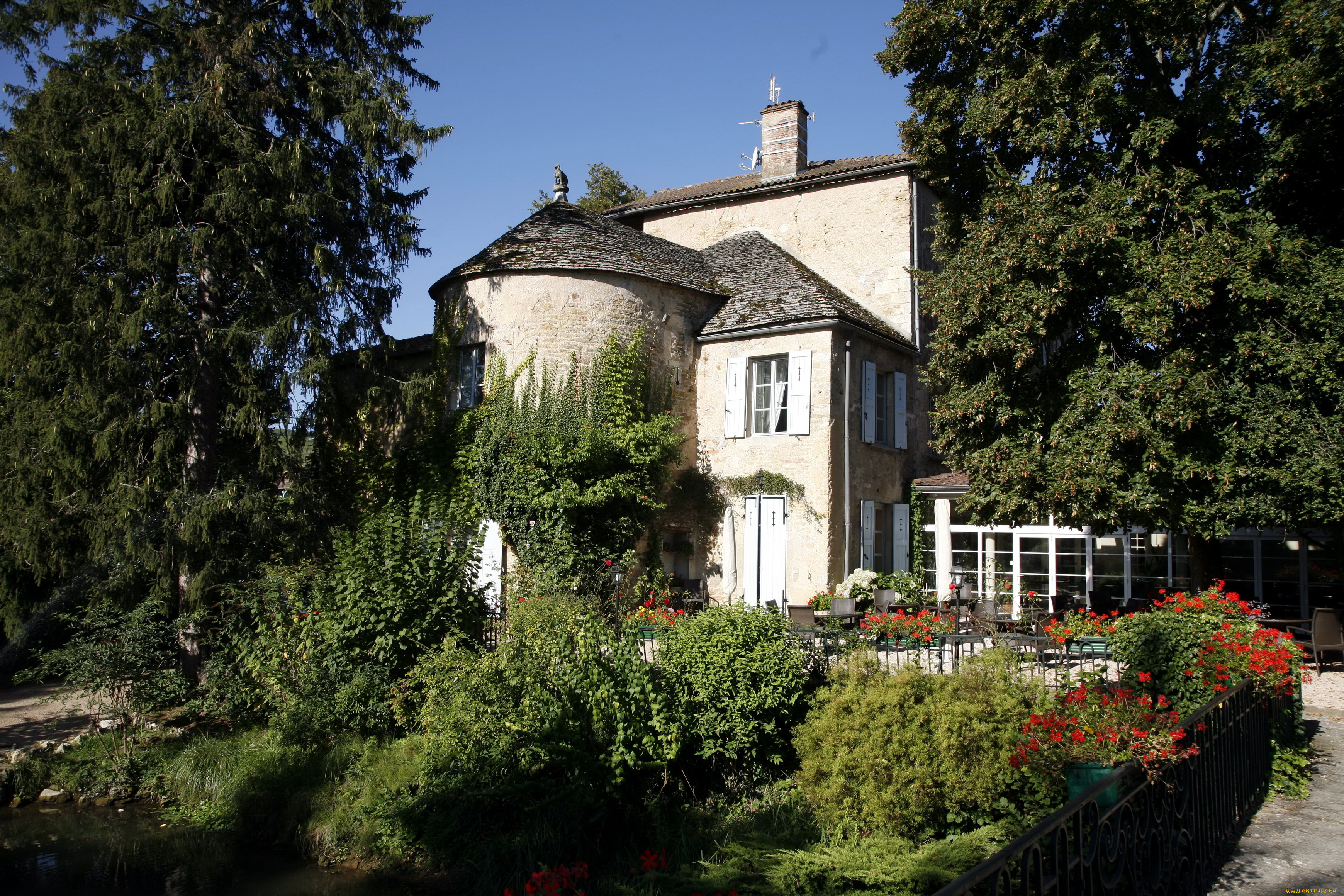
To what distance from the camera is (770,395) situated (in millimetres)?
16219

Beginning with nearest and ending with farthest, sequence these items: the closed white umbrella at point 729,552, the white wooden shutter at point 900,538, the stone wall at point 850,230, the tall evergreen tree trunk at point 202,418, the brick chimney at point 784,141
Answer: the tall evergreen tree trunk at point 202,418 < the closed white umbrella at point 729,552 < the white wooden shutter at point 900,538 < the stone wall at point 850,230 < the brick chimney at point 784,141

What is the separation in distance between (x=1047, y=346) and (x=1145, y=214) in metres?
2.39

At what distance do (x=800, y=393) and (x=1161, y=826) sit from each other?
11503 mm

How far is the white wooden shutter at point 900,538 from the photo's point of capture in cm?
1688

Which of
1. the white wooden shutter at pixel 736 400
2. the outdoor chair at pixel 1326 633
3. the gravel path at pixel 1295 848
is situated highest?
the white wooden shutter at pixel 736 400

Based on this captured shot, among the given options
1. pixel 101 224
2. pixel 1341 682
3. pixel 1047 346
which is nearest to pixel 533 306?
pixel 101 224

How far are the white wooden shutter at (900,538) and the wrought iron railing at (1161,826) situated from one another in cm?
979

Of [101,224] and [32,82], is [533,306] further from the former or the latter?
[32,82]

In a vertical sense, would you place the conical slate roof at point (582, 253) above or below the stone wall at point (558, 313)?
above

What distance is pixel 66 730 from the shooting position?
11.0 meters

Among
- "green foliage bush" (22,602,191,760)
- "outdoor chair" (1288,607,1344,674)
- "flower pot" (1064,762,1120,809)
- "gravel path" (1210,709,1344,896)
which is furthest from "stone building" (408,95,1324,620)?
"flower pot" (1064,762,1120,809)

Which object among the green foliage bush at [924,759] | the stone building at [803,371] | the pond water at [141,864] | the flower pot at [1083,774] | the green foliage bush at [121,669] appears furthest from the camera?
the stone building at [803,371]

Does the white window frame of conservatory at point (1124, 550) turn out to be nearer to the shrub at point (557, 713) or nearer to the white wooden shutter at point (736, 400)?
the white wooden shutter at point (736, 400)

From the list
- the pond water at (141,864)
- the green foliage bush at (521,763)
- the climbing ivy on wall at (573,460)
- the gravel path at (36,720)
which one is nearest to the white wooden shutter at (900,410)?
the climbing ivy on wall at (573,460)
